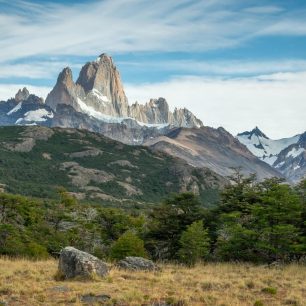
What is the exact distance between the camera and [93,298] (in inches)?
728

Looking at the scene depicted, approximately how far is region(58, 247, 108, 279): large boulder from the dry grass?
608 millimetres

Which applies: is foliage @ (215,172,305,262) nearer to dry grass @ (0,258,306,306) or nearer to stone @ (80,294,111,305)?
dry grass @ (0,258,306,306)

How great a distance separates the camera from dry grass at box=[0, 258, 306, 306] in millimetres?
18375

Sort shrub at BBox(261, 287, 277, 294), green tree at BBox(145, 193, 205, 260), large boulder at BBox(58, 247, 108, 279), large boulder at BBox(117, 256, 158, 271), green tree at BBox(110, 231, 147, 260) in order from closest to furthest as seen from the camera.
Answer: shrub at BBox(261, 287, 277, 294) → large boulder at BBox(58, 247, 108, 279) → large boulder at BBox(117, 256, 158, 271) → green tree at BBox(110, 231, 147, 260) → green tree at BBox(145, 193, 205, 260)

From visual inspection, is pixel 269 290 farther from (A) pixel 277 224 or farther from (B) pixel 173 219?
(B) pixel 173 219

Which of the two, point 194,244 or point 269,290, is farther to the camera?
point 194,244

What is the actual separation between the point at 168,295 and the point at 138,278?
156 inches

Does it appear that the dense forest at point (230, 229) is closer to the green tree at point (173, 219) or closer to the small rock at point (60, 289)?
the green tree at point (173, 219)

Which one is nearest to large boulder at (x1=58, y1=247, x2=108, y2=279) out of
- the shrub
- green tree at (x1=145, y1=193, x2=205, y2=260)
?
the shrub

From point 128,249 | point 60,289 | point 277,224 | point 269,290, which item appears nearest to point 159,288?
point 60,289

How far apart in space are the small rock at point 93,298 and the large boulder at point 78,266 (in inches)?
122

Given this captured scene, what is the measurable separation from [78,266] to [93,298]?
3932 millimetres

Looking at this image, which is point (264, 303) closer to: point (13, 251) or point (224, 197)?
point (224, 197)

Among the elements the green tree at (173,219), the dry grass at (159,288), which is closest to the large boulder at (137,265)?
the dry grass at (159,288)
